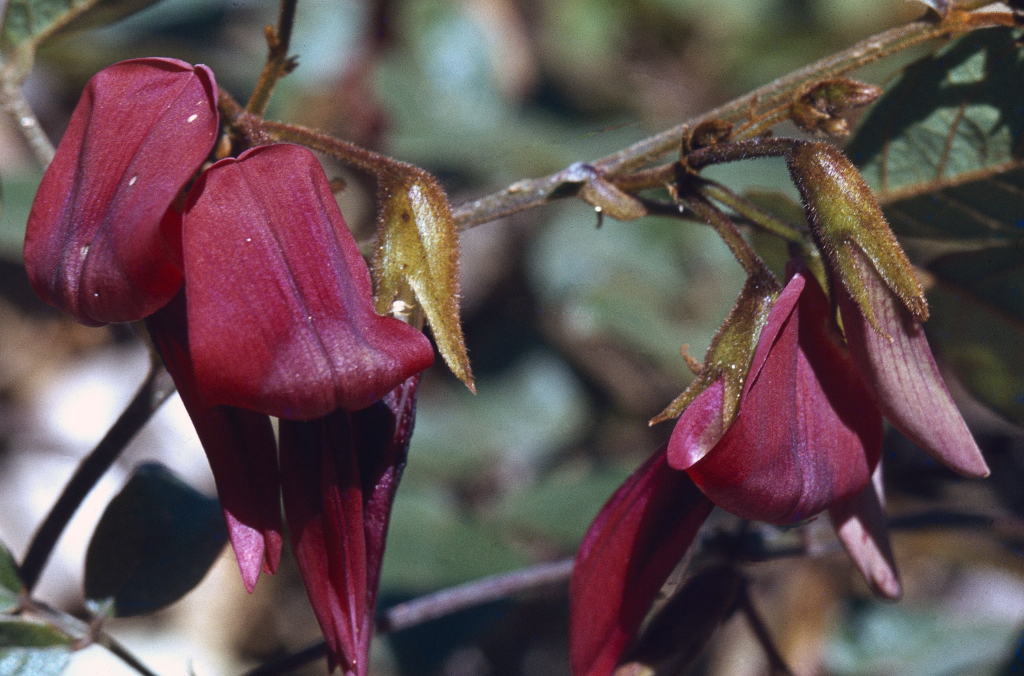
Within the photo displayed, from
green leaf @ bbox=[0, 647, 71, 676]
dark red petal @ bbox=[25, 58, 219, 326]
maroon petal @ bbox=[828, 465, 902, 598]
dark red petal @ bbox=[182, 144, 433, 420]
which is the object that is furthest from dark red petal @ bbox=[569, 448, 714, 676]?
green leaf @ bbox=[0, 647, 71, 676]

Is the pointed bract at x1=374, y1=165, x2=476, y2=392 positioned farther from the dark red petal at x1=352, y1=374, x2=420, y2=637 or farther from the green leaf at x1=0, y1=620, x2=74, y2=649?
the green leaf at x1=0, y1=620, x2=74, y2=649

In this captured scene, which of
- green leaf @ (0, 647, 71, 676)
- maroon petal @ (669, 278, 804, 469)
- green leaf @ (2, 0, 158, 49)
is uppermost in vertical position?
green leaf @ (2, 0, 158, 49)

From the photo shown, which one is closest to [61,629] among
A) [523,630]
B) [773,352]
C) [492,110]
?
[773,352]

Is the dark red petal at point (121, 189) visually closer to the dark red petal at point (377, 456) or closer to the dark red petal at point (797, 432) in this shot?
the dark red petal at point (377, 456)

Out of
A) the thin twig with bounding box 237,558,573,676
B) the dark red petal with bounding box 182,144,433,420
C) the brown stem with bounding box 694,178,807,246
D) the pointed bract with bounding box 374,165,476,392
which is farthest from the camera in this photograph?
the thin twig with bounding box 237,558,573,676

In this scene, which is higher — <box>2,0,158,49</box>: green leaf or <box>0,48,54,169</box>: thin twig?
<box>2,0,158,49</box>: green leaf

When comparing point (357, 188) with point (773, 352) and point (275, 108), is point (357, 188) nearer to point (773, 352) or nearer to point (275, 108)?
point (275, 108)

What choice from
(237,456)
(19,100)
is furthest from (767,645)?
(19,100)

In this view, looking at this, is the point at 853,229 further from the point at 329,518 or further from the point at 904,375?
the point at 329,518
